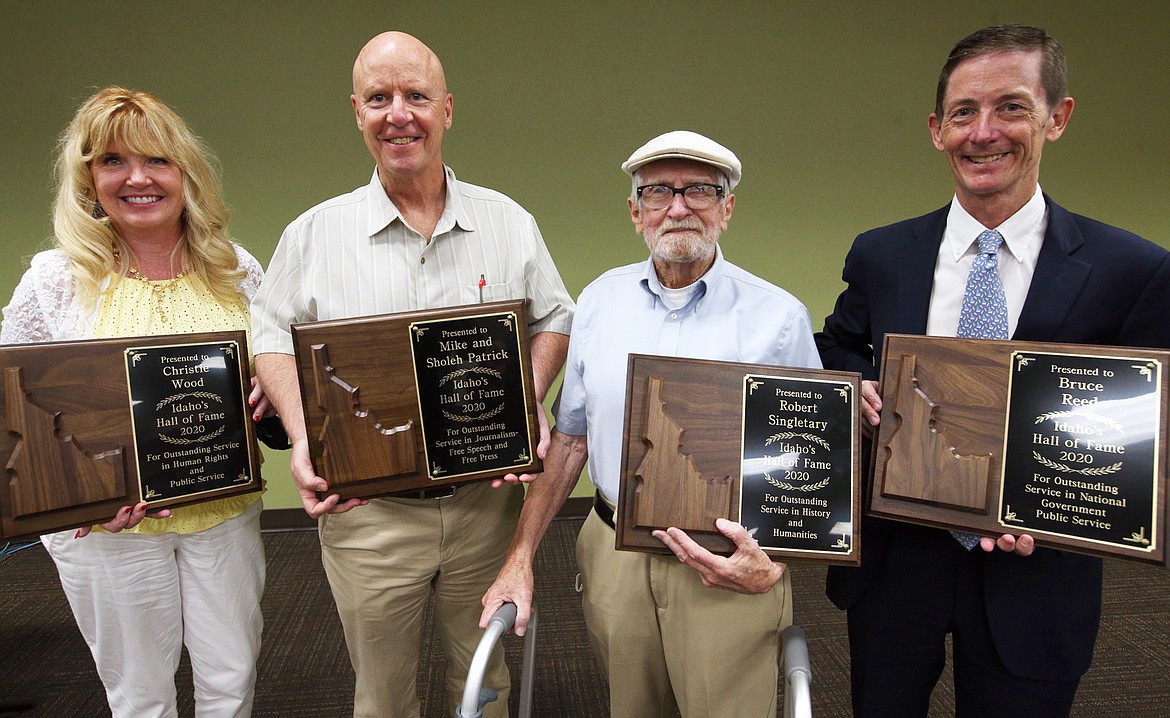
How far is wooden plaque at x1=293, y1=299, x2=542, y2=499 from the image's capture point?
4.51ft

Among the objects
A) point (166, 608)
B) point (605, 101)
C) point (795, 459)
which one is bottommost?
point (166, 608)

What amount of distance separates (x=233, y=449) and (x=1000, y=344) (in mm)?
1600

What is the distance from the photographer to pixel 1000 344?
4.09ft

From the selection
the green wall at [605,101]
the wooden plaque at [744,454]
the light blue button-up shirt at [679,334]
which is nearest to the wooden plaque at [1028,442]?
the wooden plaque at [744,454]

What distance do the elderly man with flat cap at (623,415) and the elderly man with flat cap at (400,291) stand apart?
253mm

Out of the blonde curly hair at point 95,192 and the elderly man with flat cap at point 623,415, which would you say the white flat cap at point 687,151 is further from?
the blonde curly hair at point 95,192

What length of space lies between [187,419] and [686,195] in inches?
46.6

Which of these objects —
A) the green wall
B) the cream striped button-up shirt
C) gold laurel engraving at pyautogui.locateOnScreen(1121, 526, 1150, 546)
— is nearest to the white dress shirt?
gold laurel engraving at pyautogui.locateOnScreen(1121, 526, 1150, 546)

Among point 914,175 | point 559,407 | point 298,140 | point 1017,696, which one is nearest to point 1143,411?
point 1017,696

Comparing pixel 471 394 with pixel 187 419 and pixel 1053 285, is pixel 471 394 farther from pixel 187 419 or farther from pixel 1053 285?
pixel 1053 285

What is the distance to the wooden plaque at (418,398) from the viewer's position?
137 centimetres

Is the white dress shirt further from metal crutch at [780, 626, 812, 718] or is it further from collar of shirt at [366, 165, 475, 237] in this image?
collar of shirt at [366, 165, 475, 237]

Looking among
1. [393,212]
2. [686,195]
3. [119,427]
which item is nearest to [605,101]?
[393,212]

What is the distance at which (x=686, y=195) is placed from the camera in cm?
145
